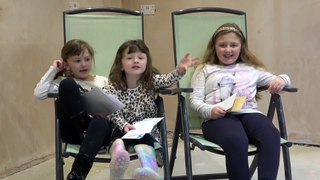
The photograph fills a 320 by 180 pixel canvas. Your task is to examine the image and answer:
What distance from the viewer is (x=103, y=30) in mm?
2367

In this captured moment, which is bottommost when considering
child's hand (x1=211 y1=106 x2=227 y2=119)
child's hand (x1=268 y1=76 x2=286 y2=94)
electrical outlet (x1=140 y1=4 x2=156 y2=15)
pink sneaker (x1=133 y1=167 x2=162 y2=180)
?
pink sneaker (x1=133 y1=167 x2=162 y2=180)

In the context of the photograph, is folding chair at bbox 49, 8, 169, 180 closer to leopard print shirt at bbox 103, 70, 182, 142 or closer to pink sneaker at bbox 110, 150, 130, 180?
leopard print shirt at bbox 103, 70, 182, 142

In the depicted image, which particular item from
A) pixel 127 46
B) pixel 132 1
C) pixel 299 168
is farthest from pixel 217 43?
pixel 132 1

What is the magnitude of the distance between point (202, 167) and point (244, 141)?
1.02 meters

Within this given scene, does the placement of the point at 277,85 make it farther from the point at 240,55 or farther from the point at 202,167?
the point at 202,167

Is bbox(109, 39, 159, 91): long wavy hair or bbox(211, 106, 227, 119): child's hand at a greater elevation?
bbox(109, 39, 159, 91): long wavy hair

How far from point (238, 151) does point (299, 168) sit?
1095mm

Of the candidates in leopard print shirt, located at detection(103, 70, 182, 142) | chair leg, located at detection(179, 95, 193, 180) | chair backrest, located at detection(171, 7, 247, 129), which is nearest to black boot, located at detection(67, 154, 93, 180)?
leopard print shirt, located at detection(103, 70, 182, 142)

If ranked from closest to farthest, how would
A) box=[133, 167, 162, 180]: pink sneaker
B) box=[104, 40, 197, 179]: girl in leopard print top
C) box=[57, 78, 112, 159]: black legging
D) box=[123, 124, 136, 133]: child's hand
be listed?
box=[133, 167, 162, 180]: pink sneaker → box=[57, 78, 112, 159]: black legging → box=[123, 124, 136, 133]: child's hand → box=[104, 40, 197, 179]: girl in leopard print top

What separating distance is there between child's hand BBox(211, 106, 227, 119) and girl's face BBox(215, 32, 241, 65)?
0.35 meters

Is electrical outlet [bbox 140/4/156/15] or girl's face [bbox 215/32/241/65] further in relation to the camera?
electrical outlet [bbox 140/4/156/15]

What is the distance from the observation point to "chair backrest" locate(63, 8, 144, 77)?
230 centimetres

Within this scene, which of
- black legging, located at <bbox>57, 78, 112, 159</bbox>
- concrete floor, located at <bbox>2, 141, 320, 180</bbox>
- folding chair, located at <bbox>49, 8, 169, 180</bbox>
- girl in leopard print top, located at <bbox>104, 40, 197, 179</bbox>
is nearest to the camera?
black legging, located at <bbox>57, 78, 112, 159</bbox>

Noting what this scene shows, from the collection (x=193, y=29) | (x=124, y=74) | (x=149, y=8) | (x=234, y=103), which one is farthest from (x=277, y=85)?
(x=149, y=8)
